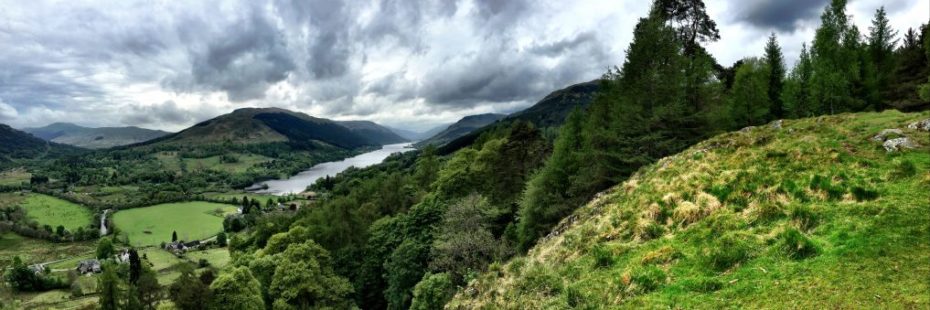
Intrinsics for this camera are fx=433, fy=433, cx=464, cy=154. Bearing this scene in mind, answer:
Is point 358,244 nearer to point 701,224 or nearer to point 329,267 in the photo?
point 329,267

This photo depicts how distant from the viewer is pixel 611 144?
37188mm

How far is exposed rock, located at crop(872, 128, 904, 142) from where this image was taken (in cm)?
1728

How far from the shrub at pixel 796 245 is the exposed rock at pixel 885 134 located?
386 inches

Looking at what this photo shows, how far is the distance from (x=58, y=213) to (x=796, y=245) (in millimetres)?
239443

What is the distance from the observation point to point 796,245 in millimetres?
11484

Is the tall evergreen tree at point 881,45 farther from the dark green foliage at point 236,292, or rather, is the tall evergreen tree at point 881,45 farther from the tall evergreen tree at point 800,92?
the dark green foliage at point 236,292

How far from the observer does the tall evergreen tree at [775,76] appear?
44.7 meters

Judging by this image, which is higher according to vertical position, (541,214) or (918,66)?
(918,66)

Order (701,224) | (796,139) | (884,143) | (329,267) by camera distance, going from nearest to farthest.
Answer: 1. (701,224)
2. (884,143)
3. (796,139)
4. (329,267)

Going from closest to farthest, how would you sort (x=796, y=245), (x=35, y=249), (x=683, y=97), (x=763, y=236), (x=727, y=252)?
(x=796, y=245)
(x=727, y=252)
(x=763, y=236)
(x=683, y=97)
(x=35, y=249)

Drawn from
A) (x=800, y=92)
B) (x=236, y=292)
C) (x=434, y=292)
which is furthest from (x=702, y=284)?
(x=236, y=292)

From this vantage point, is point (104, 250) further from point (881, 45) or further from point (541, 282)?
point (881, 45)

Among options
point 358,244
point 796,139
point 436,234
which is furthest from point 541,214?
point 358,244

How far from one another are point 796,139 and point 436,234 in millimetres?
31954
